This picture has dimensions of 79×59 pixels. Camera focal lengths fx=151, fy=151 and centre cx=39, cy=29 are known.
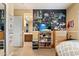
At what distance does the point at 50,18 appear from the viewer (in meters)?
8.52

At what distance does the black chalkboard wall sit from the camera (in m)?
8.52

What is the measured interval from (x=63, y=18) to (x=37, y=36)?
182cm

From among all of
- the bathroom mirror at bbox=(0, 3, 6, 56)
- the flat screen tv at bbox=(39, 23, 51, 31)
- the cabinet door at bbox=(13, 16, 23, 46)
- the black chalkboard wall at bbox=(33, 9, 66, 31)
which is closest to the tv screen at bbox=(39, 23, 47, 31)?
the flat screen tv at bbox=(39, 23, 51, 31)

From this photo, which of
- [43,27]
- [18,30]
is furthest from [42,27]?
[18,30]

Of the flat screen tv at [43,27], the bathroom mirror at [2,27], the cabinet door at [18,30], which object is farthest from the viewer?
the flat screen tv at [43,27]

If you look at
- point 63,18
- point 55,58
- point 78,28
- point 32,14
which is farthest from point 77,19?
point 55,58

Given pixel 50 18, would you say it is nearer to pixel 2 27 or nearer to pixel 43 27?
pixel 43 27

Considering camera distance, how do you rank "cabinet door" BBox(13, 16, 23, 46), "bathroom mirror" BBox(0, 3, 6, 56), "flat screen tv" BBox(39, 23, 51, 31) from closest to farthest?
"bathroom mirror" BBox(0, 3, 6, 56)
"cabinet door" BBox(13, 16, 23, 46)
"flat screen tv" BBox(39, 23, 51, 31)

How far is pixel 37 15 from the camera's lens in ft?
28.3

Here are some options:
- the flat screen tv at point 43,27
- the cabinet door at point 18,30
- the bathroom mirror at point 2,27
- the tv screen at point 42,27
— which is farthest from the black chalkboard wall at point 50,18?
the bathroom mirror at point 2,27

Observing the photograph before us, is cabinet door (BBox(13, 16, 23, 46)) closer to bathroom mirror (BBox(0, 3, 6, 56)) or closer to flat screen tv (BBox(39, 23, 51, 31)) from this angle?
flat screen tv (BBox(39, 23, 51, 31))

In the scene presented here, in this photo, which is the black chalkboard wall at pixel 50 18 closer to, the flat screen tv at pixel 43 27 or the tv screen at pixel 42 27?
the flat screen tv at pixel 43 27

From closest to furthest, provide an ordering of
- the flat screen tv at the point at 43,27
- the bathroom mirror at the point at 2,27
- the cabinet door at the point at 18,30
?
the bathroom mirror at the point at 2,27
the cabinet door at the point at 18,30
the flat screen tv at the point at 43,27

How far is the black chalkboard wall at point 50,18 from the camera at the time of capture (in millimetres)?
8523
